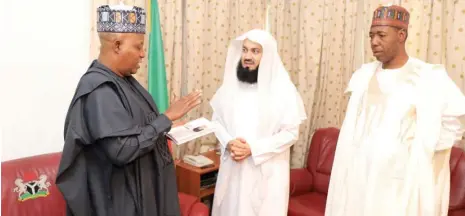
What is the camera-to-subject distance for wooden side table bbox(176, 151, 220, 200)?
319cm

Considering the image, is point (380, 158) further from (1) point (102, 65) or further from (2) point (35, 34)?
(2) point (35, 34)

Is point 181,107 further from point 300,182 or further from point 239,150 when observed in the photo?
point 300,182

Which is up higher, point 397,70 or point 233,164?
point 397,70

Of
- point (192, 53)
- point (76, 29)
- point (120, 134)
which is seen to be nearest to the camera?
point (120, 134)

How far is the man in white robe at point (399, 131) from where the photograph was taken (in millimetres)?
2150

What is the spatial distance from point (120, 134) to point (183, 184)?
1.74m

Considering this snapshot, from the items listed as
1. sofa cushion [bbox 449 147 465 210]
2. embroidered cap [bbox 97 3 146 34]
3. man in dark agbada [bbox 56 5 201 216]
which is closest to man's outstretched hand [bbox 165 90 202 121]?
man in dark agbada [bbox 56 5 201 216]

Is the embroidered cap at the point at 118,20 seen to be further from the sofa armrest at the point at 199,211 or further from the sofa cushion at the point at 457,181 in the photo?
the sofa cushion at the point at 457,181

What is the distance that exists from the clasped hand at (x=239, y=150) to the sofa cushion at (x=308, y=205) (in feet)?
2.32

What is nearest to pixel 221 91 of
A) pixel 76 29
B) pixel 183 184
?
pixel 183 184

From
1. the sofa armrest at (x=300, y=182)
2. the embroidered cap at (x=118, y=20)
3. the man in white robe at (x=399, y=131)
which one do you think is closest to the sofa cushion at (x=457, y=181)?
the man in white robe at (x=399, y=131)

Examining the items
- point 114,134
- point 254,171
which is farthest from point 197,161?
point 114,134

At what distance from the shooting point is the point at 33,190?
7.70ft

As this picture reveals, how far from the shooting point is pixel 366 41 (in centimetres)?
353
